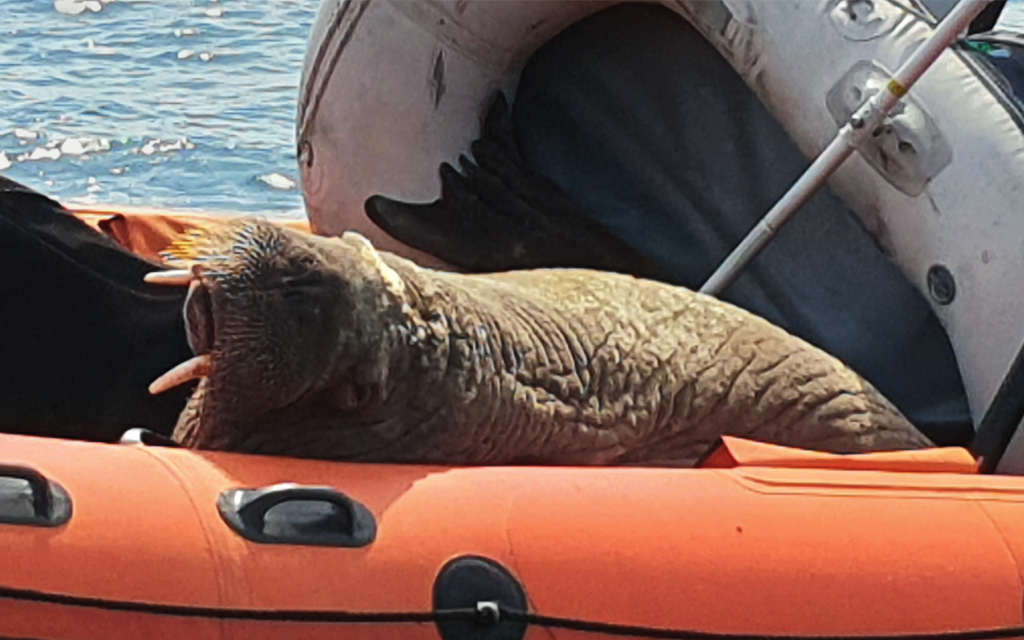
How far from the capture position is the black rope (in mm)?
1687

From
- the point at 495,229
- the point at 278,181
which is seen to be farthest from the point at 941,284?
the point at 278,181

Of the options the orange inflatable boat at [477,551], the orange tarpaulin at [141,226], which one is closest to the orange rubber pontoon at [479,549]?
the orange inflatable boat at [477,551]

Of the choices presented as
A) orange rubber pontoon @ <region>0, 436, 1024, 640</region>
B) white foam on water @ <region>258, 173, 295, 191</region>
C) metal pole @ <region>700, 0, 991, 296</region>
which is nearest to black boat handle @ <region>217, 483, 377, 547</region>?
orange rubber pontoon @ <region>0, 436, 1024, 640</region>

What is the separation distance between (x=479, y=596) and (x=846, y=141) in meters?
0.98

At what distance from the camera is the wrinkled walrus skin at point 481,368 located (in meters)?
1.90

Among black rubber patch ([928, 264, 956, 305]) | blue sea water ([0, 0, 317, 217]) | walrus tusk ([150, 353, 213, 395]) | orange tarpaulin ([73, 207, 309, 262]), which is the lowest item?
blue sea water ([0, 0, 317, 217])

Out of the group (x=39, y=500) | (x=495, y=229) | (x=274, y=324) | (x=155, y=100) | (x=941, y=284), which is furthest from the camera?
(x=155, y=100)

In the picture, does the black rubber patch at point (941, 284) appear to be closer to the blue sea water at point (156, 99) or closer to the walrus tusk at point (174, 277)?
the walrus tusk at point (174, 277)

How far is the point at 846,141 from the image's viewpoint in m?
2.50

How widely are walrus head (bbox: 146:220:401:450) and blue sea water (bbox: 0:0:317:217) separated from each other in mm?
2910

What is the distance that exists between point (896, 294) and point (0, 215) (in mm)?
1158

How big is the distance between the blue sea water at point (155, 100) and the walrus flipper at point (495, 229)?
6.63 feet

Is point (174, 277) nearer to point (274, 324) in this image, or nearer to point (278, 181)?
point (274, 324)

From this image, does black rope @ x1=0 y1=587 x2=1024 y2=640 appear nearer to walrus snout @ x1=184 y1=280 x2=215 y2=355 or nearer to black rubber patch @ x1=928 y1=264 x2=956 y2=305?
walrus snout @ x1=184 y1=280 x2=215 y2=355
